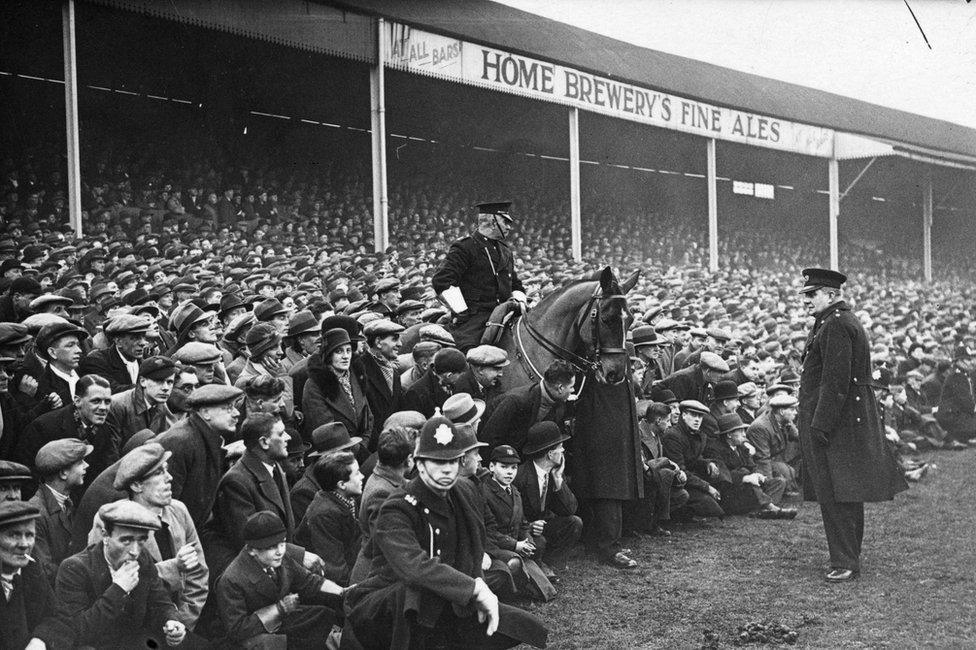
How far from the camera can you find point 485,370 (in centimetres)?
688

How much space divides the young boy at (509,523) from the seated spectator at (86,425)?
2.22 m

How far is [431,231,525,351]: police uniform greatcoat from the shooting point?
794 centimetres

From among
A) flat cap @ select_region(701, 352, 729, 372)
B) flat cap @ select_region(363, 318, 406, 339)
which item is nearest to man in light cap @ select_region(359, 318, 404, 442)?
flat cap @ select_region(363, 318, 406, 339)

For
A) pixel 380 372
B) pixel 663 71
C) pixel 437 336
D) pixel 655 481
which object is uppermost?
pixel 663 71

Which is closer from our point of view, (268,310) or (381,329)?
(381,329)

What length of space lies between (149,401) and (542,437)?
2.49 meters

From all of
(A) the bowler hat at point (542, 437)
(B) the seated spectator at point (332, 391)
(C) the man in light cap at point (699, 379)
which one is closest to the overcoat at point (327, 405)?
(B) the seated spectator at point (332, 391)

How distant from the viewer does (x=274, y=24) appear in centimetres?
1377

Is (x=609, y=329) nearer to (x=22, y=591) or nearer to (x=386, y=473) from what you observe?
(x=386, y=473)

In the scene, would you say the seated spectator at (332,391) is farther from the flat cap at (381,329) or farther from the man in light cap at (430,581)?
the man in light cap at (430,581)

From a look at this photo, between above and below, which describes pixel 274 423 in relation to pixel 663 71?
below

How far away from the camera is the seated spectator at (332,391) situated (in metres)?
6.22

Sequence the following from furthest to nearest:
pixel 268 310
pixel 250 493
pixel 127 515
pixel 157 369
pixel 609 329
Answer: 1. pixel 268 310
2. pixel 609 329
3. pixel 157 369
4. pixel 250 493
5. pixel 127 515

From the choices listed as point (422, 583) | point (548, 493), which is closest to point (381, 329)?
point (548, 493)
